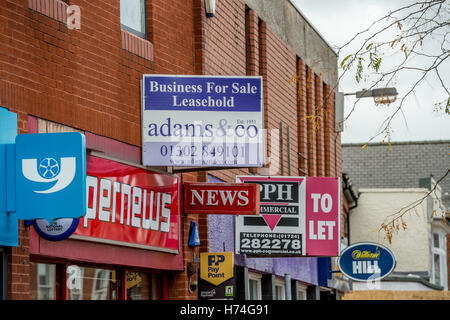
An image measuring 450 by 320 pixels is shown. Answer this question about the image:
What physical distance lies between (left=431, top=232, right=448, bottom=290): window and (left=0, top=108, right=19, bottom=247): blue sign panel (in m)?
31.8

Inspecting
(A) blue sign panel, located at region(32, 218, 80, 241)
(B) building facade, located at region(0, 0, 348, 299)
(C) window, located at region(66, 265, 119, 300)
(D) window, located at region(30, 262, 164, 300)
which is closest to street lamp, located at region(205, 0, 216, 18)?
(B) building facade, located at region(0, 0, 348, 299)

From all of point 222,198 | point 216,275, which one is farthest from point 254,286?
point 222,198

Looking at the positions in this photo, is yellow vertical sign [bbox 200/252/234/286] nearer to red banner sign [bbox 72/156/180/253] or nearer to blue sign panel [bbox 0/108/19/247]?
red banner sign [bbox 72/156/180/253]

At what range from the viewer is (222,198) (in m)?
13.9

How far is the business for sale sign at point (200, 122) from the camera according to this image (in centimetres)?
1290

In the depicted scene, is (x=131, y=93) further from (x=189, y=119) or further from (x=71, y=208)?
(x=71, y=208)

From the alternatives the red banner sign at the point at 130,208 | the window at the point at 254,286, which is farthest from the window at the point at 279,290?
the red banner sign at the point at 130,208

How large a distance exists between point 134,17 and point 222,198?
2.81m

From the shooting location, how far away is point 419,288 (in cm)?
3406

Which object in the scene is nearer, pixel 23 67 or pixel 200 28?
pixel 23 67

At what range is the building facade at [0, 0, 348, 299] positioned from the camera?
10469mm

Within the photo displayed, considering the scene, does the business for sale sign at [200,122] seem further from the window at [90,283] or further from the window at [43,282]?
the window at [43,282]
